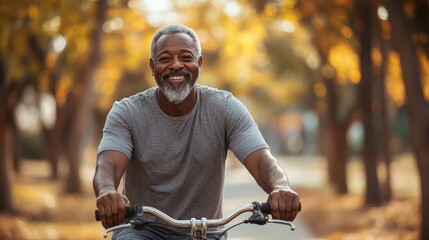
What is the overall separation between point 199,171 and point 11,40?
36.6ft

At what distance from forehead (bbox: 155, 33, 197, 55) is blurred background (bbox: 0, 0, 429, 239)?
24.3 feet

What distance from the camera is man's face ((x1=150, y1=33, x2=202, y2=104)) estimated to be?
14.9 feet

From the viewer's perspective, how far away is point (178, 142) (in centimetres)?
457

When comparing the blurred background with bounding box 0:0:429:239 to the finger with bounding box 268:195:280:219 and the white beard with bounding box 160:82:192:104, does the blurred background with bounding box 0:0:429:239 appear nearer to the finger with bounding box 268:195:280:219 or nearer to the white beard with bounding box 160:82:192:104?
the white beard with bounding box 160:82:192:104

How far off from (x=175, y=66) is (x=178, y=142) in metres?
0.40

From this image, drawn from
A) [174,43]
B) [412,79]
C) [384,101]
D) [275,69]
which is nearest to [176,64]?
[174,43]

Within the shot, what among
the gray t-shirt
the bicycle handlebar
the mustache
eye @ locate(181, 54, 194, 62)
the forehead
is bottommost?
the bicycle handlebar

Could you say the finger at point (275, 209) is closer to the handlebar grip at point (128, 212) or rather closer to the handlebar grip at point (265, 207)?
the handlebar grip at point (265, 207)

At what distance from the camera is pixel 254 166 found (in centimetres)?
451

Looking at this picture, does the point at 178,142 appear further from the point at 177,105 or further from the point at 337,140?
the point at 337,140

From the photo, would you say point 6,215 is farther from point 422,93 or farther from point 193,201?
point 193,201

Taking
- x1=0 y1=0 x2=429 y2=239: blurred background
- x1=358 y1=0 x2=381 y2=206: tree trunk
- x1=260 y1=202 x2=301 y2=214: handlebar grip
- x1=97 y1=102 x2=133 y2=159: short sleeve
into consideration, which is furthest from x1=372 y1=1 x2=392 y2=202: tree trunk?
x1=260 y1=202 x2=301 y2=214: handlebar grip

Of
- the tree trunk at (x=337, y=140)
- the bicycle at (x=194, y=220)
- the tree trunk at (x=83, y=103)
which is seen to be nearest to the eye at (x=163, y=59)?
the bicycle at (x=194, y=220)

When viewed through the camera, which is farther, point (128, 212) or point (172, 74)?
point (172, 74)
